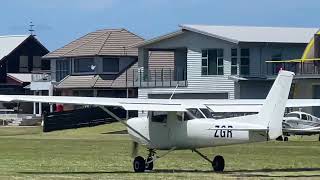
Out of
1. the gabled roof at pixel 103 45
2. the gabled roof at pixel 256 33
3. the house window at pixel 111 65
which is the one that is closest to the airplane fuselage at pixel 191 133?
the gabled roof at pixel 256 33

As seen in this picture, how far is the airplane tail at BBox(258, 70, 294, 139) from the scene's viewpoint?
75.8 ft

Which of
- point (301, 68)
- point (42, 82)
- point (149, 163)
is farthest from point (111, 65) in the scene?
point (149, 163)

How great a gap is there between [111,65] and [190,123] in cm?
5856

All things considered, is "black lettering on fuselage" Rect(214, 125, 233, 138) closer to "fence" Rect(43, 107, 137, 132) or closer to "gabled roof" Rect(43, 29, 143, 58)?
"fence" Rect(43, 107, 137, 132)

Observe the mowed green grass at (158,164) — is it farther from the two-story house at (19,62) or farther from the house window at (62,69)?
the two-story house at (19,62)

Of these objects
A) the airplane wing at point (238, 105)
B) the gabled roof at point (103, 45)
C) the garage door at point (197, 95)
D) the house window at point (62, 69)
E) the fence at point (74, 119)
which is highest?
the gabled roof at point (103, 45)

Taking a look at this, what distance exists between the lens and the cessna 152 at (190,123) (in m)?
23.2

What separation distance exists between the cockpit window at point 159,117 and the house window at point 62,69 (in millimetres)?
61231

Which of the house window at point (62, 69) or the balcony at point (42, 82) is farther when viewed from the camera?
the balcony at point (42, 82)

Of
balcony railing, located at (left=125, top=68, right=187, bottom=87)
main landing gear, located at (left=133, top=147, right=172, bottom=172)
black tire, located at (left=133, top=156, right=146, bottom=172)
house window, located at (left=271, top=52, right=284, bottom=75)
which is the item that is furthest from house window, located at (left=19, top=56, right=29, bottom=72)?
black tire, located at (left=133, top=156, right=146, bottom=172)

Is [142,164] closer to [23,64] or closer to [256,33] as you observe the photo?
[256,33]

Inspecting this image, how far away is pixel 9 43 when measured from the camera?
104938mm

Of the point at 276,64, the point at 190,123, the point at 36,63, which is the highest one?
the point at 36,63

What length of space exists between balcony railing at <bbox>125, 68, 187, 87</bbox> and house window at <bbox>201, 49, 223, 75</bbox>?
2.10m
